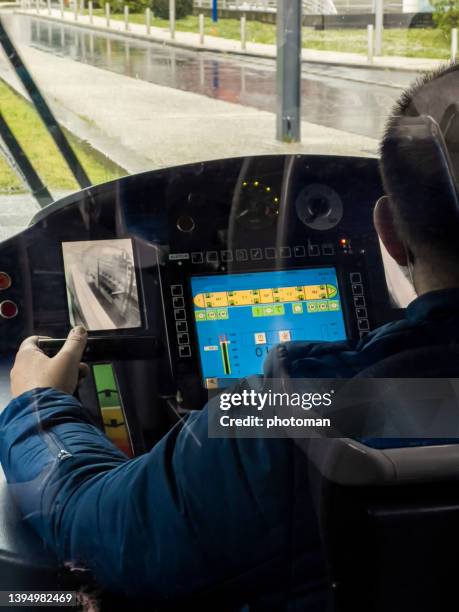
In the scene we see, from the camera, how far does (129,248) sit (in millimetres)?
1659

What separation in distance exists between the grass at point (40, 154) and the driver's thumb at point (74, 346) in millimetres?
248

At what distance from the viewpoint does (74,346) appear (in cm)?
148

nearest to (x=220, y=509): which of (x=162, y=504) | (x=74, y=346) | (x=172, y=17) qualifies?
(x=162, y=504)

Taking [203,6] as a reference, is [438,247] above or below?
below

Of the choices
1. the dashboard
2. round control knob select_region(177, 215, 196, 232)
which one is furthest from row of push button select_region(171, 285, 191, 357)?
round control knob select_region(177, 215, 196, 232)

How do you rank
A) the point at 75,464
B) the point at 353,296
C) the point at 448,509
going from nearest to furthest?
1. the point at 448,509
2. the point at 75,464
3. the point at 353,296

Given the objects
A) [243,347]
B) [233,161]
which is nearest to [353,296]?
[243,347]

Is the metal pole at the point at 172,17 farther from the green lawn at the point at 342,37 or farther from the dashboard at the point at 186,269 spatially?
the dashboard at the point at 186,269

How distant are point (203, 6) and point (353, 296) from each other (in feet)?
1.61

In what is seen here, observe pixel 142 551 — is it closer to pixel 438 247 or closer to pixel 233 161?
pixel 438 247

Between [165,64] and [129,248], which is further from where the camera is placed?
[129,248]

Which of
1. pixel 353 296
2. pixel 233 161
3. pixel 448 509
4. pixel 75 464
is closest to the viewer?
pixel 448 509

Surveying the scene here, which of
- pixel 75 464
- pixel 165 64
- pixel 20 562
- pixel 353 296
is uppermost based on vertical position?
pixel 165 64

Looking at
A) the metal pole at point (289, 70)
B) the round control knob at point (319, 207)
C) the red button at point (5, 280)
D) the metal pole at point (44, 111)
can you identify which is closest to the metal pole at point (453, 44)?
the metal pole at point (289, 70)
